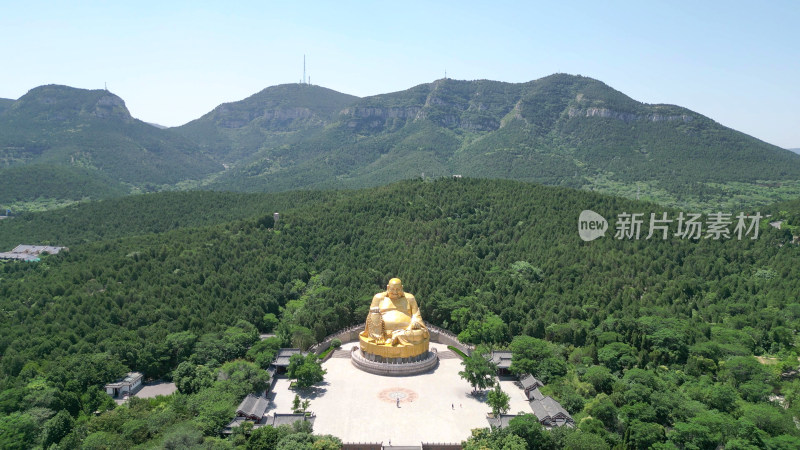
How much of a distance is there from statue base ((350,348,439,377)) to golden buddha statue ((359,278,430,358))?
0.33 m

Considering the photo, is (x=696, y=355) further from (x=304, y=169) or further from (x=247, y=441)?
(x=304, y=169)

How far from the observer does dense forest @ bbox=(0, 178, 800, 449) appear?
33.2 metres

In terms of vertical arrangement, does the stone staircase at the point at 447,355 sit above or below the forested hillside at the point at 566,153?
below

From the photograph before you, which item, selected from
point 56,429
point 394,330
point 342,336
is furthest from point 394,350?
point 56,429

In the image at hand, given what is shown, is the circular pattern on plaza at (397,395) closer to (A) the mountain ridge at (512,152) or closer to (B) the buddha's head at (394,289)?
(B) the buddha's head at (394,289)

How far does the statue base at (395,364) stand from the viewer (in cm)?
4406

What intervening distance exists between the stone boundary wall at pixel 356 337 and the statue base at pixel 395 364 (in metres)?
3.86

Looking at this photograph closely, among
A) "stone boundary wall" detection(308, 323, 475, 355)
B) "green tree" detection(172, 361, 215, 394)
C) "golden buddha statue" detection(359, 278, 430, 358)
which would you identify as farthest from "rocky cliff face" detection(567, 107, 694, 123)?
"green tree" detection(172, 361, 215, 394)

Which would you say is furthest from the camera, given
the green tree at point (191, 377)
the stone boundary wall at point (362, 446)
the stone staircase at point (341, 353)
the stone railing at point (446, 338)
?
the stone railing at point (446, 338)

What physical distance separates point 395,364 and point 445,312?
10.5 m

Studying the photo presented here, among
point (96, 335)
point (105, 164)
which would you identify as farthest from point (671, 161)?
point (105, 164)

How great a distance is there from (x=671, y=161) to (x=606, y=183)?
2044 cm

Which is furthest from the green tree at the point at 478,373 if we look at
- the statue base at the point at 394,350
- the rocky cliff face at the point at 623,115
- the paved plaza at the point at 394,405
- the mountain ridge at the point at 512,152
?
the rocky cliff face at the point at 623,115

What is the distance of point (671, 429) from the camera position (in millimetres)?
33781
